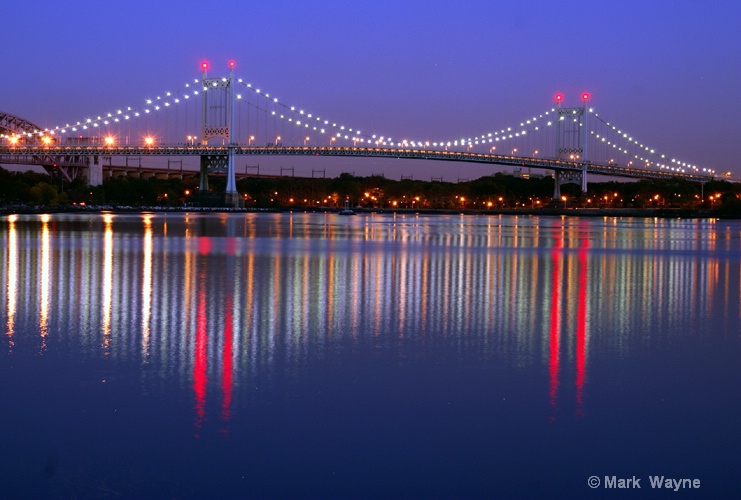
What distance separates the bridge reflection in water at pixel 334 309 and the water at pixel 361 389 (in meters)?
0.04

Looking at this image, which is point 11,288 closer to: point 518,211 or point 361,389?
point 361,389

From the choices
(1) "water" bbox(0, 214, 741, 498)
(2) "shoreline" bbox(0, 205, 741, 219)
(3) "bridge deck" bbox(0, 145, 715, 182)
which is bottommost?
(1) "water" bbox(0, 214, 741, 498)

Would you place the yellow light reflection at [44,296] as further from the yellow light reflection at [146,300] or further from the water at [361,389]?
the yellow light reflection at [146,300]

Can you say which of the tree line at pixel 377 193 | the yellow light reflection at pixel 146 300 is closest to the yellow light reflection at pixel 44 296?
the yellow light reflection at pixel 146 300

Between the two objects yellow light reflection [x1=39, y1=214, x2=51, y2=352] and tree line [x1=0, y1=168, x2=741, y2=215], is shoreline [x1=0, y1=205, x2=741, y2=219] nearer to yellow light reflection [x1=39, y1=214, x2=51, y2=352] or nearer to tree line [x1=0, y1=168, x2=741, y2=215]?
tree line [x1=0, y1=168, x2=741, y2=215]

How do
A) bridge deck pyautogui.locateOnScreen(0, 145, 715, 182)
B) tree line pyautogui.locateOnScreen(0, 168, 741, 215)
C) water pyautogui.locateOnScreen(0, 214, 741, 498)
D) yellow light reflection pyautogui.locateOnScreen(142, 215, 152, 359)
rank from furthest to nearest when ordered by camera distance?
→ tree line pyautogui.locateOnScreen(0, 168, 741, 215) < bridge deck pyautogui.locateOnScreen(0, 145, 715, 182) < yellow light reflection pyautogui.locateOnScreen(142, 215, 152, 359) < water pyautogui.locateOnScreen(0, 214, 741, 498)

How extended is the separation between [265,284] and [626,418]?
7.81 m

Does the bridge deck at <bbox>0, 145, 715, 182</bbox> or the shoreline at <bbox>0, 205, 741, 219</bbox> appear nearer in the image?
the shoreline at <bbox>0, 205, 741, 219</bbox>

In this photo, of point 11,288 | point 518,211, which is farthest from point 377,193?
point 11,288

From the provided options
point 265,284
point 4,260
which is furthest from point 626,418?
point 4,260

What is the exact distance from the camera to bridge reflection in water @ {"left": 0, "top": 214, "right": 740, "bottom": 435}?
7.15 metres

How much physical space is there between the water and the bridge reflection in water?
45 mm

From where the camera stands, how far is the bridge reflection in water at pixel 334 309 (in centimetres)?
715

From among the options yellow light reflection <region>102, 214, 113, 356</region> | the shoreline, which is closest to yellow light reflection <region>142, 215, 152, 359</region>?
yellow light reflection <region>102, 214, 113, 356</region>
